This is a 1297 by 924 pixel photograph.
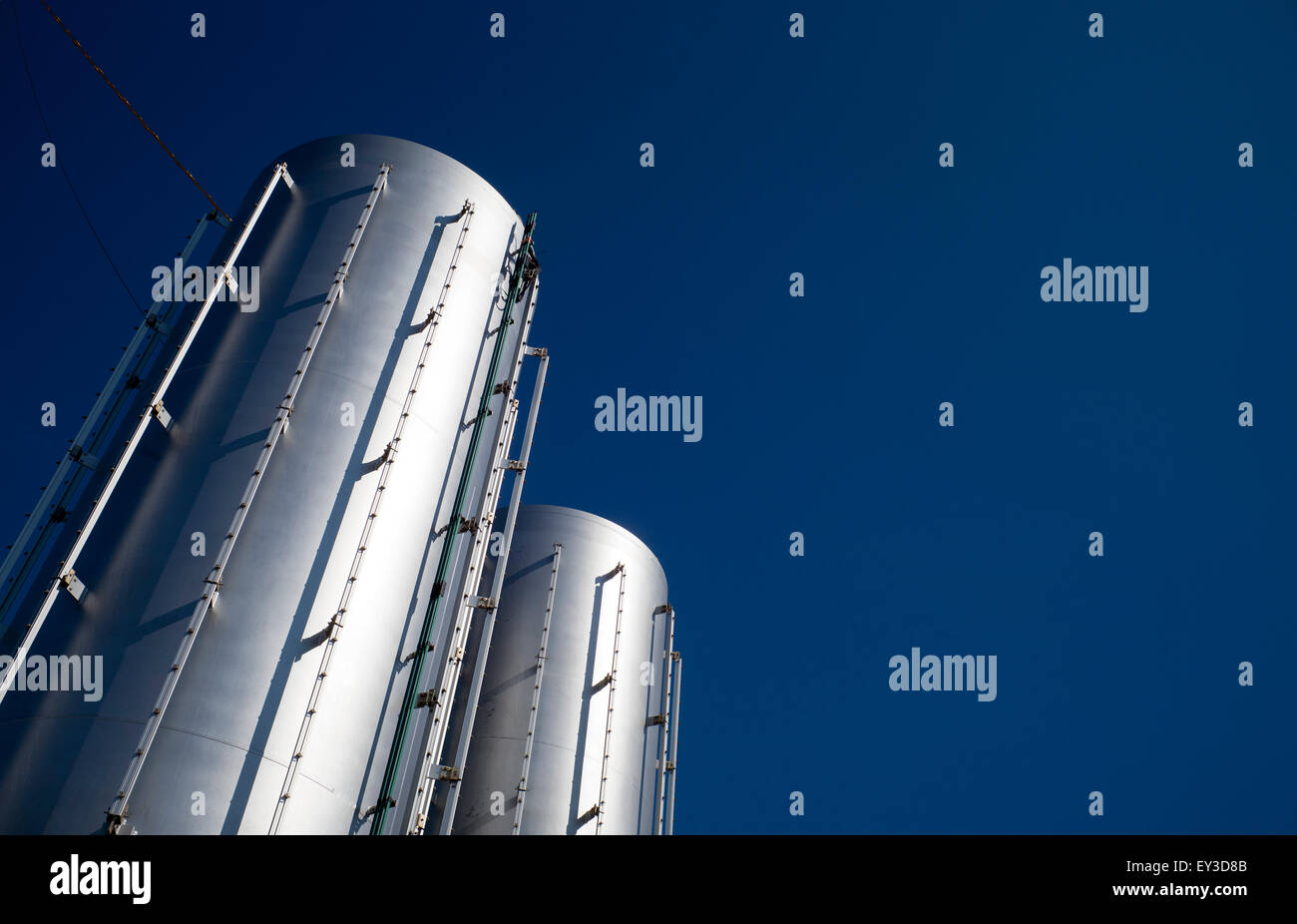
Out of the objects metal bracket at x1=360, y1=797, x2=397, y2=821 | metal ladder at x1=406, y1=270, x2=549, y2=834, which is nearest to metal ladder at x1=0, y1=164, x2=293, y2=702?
metal bracket at x1=360, y1=797, x2=397, y2=821

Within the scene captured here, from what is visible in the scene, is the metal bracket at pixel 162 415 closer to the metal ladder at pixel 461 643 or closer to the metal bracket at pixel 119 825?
the metal ladder at pixel 461 643

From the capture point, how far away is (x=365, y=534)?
13234 mm

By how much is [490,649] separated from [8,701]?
1043 centimetres

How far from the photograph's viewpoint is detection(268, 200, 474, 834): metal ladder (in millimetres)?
11422

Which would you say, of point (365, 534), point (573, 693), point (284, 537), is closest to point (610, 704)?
point (573, 693)

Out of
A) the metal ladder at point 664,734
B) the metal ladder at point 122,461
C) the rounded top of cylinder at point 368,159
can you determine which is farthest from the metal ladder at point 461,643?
the metal ladder at point 664,734

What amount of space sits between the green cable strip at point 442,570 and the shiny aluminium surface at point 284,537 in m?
0.19

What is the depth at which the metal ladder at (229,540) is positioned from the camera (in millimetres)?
10547

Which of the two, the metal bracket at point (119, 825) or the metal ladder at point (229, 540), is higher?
the metal ladder at point (229, 540)

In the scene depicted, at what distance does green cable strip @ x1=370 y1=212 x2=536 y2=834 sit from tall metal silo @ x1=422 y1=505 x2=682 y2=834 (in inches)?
81.7
